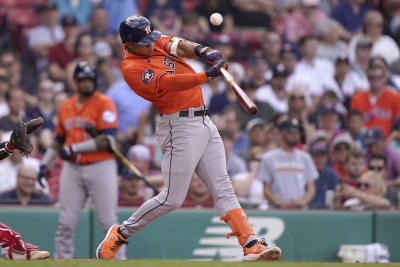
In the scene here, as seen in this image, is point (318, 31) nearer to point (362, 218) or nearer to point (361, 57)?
point (361, 57)

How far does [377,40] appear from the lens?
43.7ft

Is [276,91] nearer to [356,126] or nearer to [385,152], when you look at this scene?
[356,126]

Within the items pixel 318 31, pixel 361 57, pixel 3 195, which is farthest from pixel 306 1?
pixel 3 195

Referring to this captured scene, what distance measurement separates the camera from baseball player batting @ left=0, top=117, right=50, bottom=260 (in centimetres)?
607

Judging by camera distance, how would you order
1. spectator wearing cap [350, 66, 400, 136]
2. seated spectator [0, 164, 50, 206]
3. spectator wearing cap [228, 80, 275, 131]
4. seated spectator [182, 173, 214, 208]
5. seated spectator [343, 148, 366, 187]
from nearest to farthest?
seated spectator [0, 164, 50, 206]
seated spectator [182, 173, 214, 208]
seated spectator [343, 148, 366, 187]
spectator wearing cap [350, 66, 400, 136]
spectator wearing cap [228, 80, 275, 131]

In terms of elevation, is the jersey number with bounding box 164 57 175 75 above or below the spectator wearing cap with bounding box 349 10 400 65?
below

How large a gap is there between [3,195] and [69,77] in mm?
3280

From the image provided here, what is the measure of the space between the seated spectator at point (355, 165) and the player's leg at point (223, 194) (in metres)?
3.47

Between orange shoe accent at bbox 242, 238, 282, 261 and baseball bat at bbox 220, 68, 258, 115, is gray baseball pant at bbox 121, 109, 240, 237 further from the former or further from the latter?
baseball bat at bbox 220, 68, 258, 115

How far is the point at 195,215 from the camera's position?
Answer: 914 cm

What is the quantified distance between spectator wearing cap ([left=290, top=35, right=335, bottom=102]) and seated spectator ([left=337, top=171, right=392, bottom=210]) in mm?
3050

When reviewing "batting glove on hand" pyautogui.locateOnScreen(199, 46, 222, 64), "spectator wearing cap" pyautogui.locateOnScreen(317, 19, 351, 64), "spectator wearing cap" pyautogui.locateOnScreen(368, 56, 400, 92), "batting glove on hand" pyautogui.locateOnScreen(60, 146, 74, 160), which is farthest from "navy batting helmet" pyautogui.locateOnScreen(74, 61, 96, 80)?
"spectator wearing cap" pyautogui.locateOnScreen(317, 19, 351, 64)

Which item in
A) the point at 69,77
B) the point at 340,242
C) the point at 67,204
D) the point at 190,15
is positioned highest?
the point at 190,15

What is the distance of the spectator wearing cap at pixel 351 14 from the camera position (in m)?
14.2
